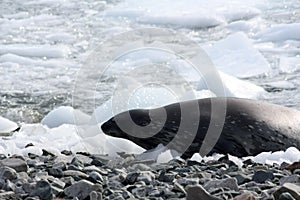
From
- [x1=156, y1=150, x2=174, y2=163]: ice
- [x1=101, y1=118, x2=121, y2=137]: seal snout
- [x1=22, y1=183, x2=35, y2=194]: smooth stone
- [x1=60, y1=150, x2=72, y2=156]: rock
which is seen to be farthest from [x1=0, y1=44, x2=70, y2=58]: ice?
[x1=22, y1=183, x2=35, y2=194]: smooth stone

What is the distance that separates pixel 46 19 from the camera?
11.7 metres

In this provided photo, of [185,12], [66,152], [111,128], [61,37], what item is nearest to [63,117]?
[111,128]

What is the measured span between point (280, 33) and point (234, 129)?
16.7 feet

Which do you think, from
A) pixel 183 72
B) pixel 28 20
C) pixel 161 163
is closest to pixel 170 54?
pixel 183 72

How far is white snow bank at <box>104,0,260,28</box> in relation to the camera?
36.0 ft

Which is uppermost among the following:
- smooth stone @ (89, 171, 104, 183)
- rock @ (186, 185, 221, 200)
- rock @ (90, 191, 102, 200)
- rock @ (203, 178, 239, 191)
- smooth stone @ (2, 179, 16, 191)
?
rock @ (186, 185, 221, 200)

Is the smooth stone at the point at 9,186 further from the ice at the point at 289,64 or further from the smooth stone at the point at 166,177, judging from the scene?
→ the ice at the point at 289,64

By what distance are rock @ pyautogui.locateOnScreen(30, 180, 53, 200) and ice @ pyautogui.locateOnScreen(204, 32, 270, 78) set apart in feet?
16.1

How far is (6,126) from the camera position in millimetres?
5961

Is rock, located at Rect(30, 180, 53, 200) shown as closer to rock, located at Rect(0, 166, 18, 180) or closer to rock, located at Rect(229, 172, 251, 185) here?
rock, located at Rect(0, 166, 18, 180)

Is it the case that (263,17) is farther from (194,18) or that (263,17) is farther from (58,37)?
(58,37)

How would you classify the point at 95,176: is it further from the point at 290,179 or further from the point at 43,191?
the point at 290,179

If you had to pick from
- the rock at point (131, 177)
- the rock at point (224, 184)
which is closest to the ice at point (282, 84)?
the rock at point (131, 177)

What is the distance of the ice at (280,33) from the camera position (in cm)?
962
